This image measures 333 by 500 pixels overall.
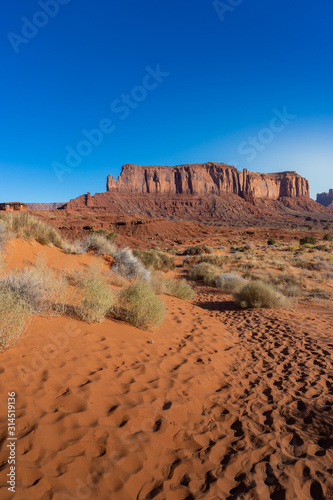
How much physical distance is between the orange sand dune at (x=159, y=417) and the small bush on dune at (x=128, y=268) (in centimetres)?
473

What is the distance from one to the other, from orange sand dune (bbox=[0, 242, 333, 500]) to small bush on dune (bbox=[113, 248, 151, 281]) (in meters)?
4.73

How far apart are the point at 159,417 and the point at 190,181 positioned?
108925 mm

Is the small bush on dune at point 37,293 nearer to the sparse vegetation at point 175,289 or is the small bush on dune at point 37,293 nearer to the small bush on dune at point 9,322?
the small bush on dune at point 9,322

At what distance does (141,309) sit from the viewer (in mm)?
5270

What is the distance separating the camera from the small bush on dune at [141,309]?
5285mm

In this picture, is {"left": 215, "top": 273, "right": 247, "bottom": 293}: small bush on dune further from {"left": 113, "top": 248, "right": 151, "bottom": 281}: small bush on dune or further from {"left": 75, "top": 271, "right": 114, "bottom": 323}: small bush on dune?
{"left": 75, "top": 271, "right": 114, "bottom": 323}: small bush on dune

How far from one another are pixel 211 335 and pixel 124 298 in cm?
226

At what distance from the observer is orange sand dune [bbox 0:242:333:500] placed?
207 cm

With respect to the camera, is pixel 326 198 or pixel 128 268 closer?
pixel 128 268

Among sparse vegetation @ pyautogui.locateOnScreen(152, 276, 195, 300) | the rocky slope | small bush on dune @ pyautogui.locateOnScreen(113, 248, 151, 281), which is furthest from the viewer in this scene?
the rocky slope

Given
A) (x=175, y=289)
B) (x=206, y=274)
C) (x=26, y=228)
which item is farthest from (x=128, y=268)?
(x=206, y=274)

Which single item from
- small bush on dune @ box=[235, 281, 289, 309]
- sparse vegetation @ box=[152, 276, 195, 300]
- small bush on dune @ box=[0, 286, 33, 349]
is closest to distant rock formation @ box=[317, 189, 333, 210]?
small bush on dune @ box=[235, 281, 289, 309]

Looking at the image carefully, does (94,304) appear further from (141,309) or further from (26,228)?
(26,228)

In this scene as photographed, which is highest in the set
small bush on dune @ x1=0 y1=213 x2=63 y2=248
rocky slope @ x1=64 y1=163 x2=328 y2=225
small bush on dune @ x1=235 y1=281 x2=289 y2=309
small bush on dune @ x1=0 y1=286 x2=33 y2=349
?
rocky slope @ x1=64 y1=163 x2=328 y2=225
